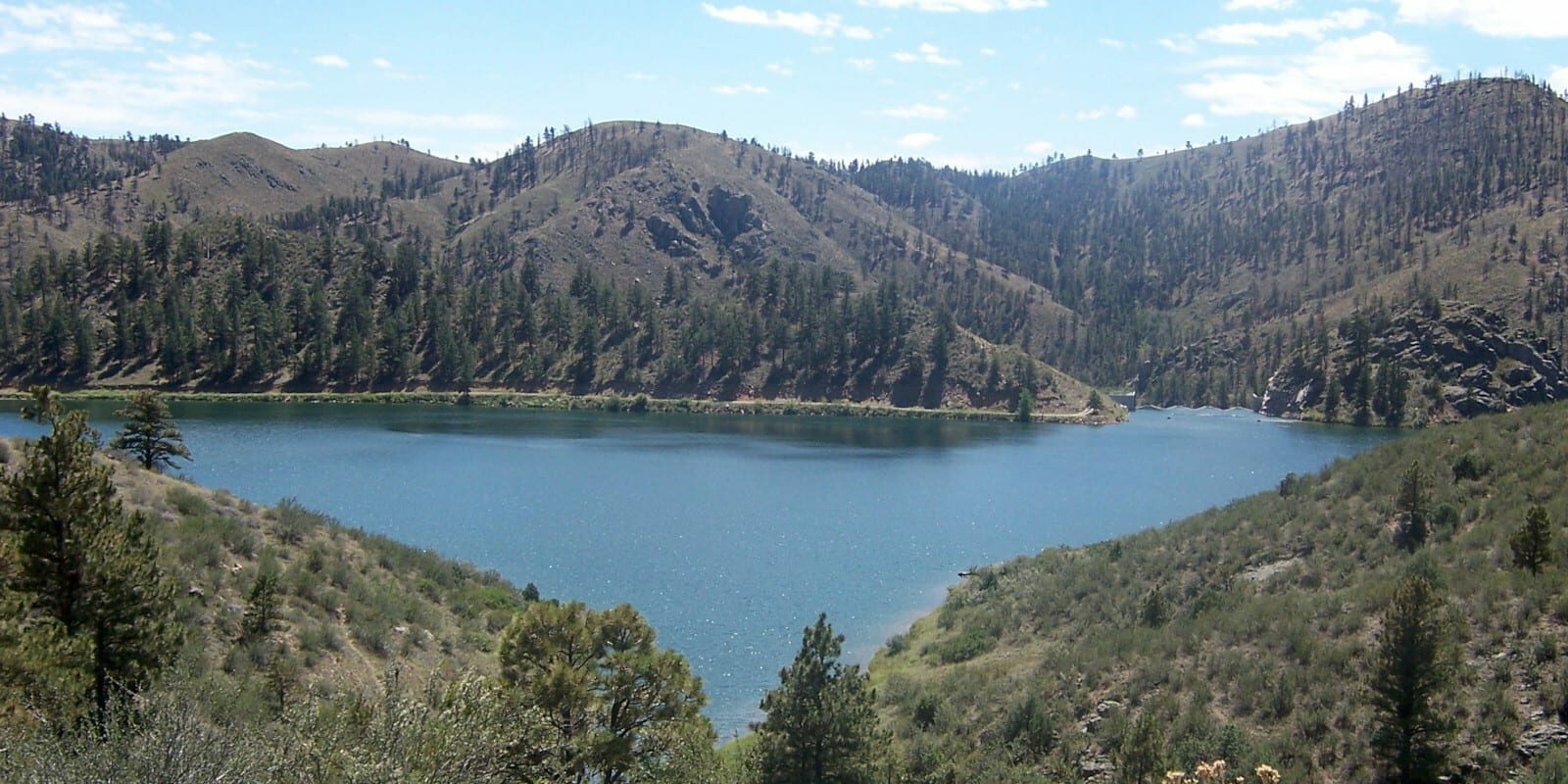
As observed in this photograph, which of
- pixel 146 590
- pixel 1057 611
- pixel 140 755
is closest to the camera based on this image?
pixel 140 755

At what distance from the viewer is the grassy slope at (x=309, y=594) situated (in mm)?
24609

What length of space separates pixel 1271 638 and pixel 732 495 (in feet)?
176

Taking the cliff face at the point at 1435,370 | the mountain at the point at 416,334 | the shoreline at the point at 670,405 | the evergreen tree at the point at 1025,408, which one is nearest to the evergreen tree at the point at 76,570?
the shoreline at the point at 670,405

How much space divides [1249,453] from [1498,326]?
76085 mm

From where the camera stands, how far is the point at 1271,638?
2520 cm

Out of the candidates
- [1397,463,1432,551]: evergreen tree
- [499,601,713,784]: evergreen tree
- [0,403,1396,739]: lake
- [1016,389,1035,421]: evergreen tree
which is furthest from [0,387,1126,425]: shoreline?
[499,601,713,784]: evergreen tree

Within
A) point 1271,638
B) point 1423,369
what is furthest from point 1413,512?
point 1423,369

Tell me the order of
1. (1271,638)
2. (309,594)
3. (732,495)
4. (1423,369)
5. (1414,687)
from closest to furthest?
(1414,687), (1271,638), (309,594), (732,495), (1423,369)

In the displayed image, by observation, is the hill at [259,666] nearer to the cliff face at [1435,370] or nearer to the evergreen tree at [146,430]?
the evergreen tree at [146,430]

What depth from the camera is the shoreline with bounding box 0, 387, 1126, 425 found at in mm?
150500

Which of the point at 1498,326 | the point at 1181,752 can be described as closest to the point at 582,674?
the point at 1181,752

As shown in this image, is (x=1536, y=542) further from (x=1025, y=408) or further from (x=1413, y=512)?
(x=1025, y=408)

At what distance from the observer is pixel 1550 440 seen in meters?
29.9

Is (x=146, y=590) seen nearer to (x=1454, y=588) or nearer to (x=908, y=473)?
(x=1454, y=588)
